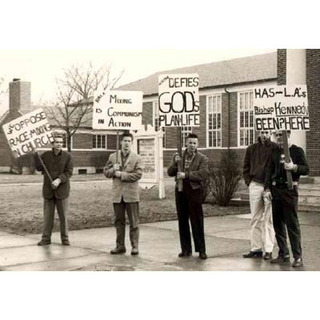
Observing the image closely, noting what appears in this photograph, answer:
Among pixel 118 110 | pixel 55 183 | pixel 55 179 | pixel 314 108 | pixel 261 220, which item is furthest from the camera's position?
pixel 314 108

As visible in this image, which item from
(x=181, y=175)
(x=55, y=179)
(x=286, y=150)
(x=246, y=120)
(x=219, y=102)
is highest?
(x=219, y=102)

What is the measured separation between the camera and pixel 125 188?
30.8 feet

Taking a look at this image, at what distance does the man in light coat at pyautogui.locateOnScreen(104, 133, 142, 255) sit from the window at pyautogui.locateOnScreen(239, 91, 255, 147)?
21069 mm

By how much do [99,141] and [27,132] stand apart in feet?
106

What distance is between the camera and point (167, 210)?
51.6ft

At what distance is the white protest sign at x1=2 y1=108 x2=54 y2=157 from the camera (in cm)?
970

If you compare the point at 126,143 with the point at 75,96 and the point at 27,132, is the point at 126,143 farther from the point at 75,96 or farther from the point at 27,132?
the point at 75,96

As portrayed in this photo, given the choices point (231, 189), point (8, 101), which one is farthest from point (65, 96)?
point (231, 189)

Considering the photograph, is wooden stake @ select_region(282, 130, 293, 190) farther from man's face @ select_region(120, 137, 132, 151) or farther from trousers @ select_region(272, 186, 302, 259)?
man's face @ select_region(120, 137, 132, 151)

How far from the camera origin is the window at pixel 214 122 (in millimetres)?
31859

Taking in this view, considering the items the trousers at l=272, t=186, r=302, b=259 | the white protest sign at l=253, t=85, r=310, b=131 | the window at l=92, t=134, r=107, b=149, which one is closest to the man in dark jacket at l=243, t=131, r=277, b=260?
the trousers at l=272, t=186, r=302, b=259

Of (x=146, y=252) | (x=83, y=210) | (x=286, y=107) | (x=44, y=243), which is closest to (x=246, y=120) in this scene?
(x=83, y=210)

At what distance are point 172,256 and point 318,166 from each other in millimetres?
9696

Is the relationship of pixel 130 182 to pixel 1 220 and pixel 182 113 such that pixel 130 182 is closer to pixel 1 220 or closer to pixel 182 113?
pixel 182 113
